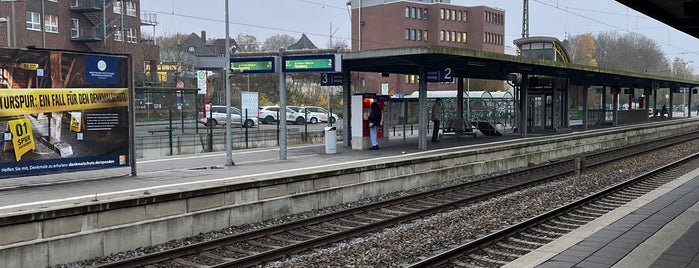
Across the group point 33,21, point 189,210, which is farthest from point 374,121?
point 33,21

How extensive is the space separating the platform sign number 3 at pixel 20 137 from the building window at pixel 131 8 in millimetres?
49163

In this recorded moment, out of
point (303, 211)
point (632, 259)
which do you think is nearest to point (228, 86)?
point (303, 211)

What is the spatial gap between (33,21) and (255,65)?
35925 millimetres

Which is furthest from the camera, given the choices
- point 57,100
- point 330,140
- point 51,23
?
point 51,23

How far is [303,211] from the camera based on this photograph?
11.9 metres

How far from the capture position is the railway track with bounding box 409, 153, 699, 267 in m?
7.87

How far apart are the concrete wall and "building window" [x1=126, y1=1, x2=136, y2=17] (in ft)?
157

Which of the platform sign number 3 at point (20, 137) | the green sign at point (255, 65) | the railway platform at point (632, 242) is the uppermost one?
the green sign at point (255, 65)

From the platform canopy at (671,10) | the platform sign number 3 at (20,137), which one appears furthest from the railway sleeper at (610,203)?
the platform sign number 3 at (20,137)

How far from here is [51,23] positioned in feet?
162

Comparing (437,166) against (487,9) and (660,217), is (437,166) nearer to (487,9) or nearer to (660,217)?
(660,217)

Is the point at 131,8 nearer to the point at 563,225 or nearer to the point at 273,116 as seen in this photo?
the point at 273,116

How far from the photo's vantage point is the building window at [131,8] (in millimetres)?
57375

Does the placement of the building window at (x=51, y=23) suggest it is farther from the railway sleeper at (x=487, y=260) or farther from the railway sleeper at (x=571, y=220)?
the railway sleeper at (x=487, y=260)
